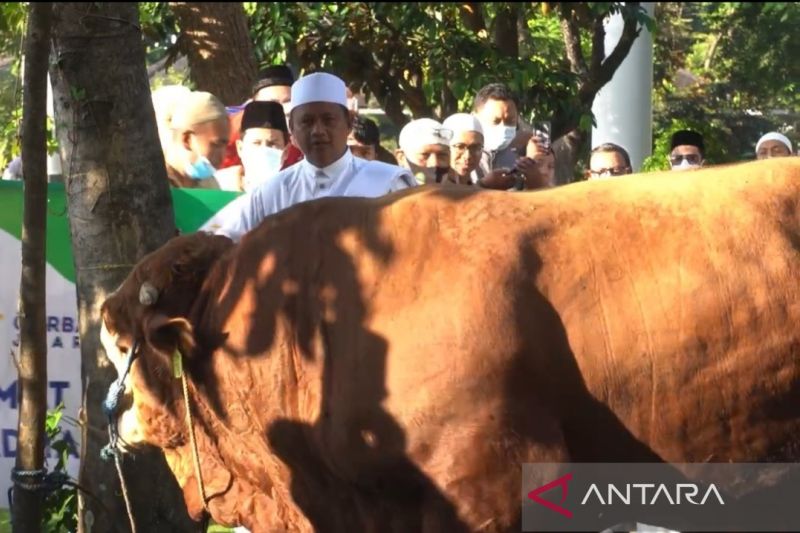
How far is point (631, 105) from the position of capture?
1884cm

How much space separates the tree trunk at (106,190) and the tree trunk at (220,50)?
5.32 metres

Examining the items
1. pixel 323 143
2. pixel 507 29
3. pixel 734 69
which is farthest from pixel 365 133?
pixel 734 69

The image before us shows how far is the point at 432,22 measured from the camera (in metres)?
13.2

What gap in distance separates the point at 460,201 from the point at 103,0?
202cm

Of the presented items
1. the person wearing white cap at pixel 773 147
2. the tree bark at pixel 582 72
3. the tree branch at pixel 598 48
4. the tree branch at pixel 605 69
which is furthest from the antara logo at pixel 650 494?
the tree branch at pixel 598 48

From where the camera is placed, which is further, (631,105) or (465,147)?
(631,105)

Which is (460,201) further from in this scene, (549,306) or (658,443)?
(658,443)

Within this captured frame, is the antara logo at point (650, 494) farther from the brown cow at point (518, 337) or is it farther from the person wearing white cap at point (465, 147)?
the person wearing white cap at point (465, 147)

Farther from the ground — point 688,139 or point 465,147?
point 688,139

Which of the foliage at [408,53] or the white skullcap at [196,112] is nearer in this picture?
the white skullcap at [196,112]

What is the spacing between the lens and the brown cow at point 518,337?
→ 13.2ft

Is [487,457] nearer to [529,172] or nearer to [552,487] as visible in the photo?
[552,487]

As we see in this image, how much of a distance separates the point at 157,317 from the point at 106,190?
123 centimetres

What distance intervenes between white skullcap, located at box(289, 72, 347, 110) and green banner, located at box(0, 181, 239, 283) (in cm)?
135
